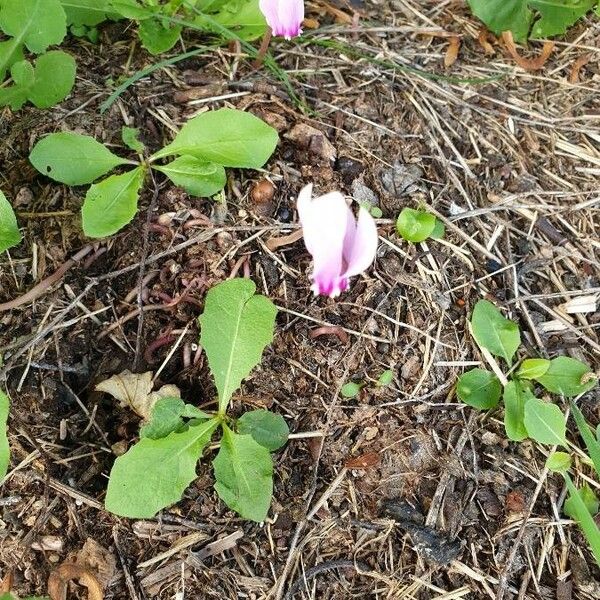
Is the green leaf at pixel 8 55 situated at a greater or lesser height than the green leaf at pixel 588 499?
greater

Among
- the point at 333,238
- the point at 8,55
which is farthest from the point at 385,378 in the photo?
the point at 8,55

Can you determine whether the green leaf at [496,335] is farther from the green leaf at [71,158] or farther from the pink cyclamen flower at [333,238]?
the green leaf at [71,158]

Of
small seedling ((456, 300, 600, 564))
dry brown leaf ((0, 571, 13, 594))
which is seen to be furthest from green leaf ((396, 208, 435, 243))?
dry brown leaf ((0, 571, 13, 594))

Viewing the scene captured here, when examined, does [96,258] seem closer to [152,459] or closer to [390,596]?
[152,459]

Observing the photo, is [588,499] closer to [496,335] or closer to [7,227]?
[496,335]

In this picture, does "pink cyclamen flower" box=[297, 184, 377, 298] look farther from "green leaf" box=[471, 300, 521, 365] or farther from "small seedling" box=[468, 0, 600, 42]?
"small seedling" box=[468, 0, 600, 42]

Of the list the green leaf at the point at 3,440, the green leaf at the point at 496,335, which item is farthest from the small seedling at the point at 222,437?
the green leaf at the point at 496,335
